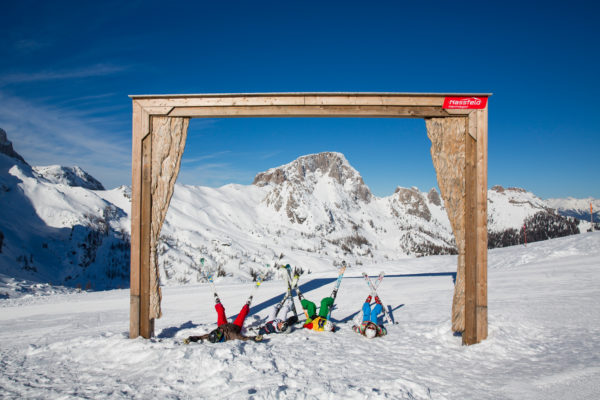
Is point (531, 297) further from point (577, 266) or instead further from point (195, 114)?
point (195, 114)

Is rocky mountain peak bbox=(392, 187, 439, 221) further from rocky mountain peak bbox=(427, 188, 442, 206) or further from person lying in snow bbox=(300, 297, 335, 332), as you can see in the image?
person lying in snow bbox=(300, 297, 335, 332)

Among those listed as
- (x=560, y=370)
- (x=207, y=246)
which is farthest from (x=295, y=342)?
(x=207, y=246)

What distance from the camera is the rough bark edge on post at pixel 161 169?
5.57 meters

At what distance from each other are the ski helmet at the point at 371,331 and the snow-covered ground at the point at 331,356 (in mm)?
138

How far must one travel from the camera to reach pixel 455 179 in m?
5.29

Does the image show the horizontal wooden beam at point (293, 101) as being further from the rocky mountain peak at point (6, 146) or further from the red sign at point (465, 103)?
the rocky mountain peak at point (6, 146)

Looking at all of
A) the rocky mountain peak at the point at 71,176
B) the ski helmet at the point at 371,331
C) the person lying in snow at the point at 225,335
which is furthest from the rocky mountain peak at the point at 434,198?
the person lying in snow at the point at 225,335

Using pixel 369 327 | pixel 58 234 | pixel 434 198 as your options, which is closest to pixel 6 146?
pixel 58 234

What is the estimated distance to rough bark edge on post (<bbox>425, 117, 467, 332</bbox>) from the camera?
5254mm

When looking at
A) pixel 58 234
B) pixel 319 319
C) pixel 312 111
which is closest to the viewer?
pixel 312 111

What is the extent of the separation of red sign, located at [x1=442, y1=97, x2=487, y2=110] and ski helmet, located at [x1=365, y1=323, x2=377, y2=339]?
3935 millimetres

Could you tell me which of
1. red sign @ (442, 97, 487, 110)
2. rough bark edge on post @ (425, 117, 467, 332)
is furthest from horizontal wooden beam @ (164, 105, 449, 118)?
rough bark edge on post @ (425, 117, 467, 332)

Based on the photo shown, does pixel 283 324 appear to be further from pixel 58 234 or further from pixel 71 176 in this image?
pixel 71 176

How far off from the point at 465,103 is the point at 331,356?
14.9 ft
